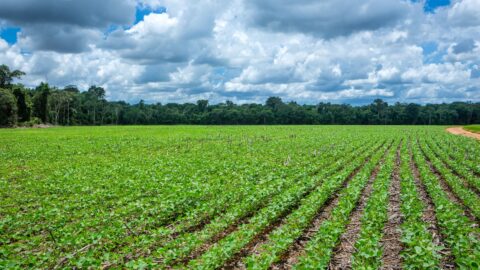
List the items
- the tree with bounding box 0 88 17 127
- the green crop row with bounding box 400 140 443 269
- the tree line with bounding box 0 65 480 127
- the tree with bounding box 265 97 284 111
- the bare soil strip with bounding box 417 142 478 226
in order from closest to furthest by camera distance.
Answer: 1. the green crop row with bounding box 400 140 443 269
2. the bare soil strip with bounding box 417 142 478 226
3. the tree with bounding box 0 88 17 127
4. the tree line with bounding box 0 65 480 127
5. the tree with bounding box 265 97 284 111

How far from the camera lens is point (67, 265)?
6840 millimetres

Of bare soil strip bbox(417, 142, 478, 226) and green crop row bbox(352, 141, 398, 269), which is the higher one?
green crop row bbox(352, 141, 398, 269)

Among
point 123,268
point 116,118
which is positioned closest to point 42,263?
point 123,268

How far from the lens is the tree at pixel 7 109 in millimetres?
75375

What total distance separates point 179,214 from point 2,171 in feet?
44.3

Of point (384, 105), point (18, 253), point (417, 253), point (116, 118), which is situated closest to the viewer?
point (417, 253)

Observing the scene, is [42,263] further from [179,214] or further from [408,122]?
[408,122]

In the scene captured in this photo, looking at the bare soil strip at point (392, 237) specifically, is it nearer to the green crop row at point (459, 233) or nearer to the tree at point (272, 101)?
the green crop row at point (459, 233)

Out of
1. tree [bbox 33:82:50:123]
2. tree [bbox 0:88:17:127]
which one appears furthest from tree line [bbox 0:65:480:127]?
tree [bbox 0:88:17:127]

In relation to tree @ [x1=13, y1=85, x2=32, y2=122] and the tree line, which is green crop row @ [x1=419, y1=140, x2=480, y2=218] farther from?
the tree line

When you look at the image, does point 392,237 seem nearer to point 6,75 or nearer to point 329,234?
point 329,234

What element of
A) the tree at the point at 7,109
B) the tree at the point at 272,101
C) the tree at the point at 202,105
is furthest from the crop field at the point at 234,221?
the tree at the point at 272,101

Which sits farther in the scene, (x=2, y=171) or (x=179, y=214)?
(x=2, y=171)

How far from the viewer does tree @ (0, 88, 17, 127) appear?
75375 mm
